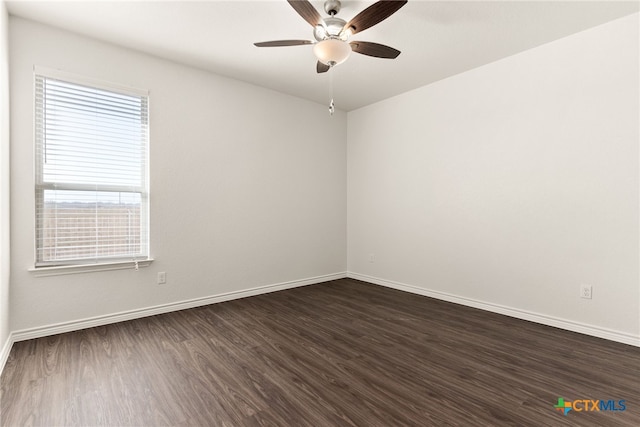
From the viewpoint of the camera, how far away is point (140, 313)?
10.3ft

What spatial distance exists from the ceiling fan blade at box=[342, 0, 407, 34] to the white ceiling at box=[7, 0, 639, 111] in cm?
30

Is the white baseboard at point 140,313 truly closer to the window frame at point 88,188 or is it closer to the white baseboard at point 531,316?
the window frame at point 88,188

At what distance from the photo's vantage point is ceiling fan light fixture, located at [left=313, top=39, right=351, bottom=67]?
2236 millimetres

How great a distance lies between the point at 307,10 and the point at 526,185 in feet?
8.61

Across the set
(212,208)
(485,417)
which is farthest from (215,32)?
(485,417)

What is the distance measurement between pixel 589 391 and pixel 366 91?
368 cm

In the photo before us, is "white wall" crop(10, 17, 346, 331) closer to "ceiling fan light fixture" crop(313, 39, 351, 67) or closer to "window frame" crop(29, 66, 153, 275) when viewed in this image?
"window frame" crop(29, 66, 153, 275)

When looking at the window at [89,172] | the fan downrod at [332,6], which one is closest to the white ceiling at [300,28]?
the fan downrod at [332,6]

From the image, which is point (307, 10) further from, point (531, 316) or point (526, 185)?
point (531, 316)

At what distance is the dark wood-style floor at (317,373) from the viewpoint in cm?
165

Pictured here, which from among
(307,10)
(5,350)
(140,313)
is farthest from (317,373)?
(307,10)

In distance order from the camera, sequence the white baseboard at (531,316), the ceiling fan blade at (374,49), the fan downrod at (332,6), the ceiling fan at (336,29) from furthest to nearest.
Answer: the white baseboard at (531,316), the ceiling fan blade at (374,49), the fan downrod at (332,6), the ceiling fan at (336,29)

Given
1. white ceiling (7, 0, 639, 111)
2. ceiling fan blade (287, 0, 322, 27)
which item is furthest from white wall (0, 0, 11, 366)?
ceiling fan blade (287, 0, 322, 27)

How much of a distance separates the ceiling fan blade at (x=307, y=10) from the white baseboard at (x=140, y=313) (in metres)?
2.99
